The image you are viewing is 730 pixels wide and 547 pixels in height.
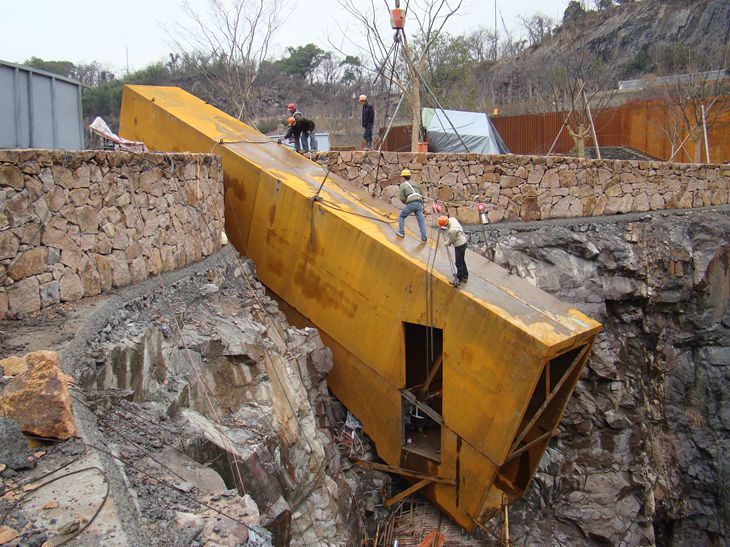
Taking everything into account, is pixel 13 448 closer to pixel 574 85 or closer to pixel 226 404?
pixel 226 404

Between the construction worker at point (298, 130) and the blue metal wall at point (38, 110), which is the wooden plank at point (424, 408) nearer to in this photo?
the blue metal wall at point (38, 110)

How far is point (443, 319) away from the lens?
764 centimetres

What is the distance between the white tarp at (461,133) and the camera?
623 inches

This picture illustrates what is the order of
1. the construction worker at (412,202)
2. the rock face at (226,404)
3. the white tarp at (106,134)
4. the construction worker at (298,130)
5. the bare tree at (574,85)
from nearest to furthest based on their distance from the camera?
the rock face at (226,404)
the construction worker at (412,202)
the white tarp at (106,134)
the construction worker at (298,130)
the bare tree at (574,85)

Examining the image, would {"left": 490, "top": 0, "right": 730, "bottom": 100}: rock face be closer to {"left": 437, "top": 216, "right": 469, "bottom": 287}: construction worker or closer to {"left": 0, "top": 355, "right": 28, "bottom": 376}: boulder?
{"left": 437, "top": 216, "right": 469, "bottom": 287}: construction worker

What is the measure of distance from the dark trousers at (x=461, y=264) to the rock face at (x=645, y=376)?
4.08 metres

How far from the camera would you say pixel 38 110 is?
21.1ft

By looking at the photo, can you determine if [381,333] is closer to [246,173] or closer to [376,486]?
[376,486]

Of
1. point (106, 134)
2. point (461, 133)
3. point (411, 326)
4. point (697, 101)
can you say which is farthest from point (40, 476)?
point (697, 101)

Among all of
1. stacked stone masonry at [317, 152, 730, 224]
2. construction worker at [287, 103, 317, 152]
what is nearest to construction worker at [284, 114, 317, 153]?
construction worker at [287, 103, 317, 152]

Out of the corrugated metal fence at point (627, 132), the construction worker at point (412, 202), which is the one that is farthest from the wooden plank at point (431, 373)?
the corrugated metal fence at point (627, 132)

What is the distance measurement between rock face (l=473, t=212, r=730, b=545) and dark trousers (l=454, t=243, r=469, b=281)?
4078 mm

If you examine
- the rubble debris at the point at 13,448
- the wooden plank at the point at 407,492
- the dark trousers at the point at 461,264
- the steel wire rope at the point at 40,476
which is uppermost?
the dark trousers at the point at 461,264

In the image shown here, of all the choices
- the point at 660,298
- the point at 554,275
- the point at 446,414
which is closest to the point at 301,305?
the point at 446,414
